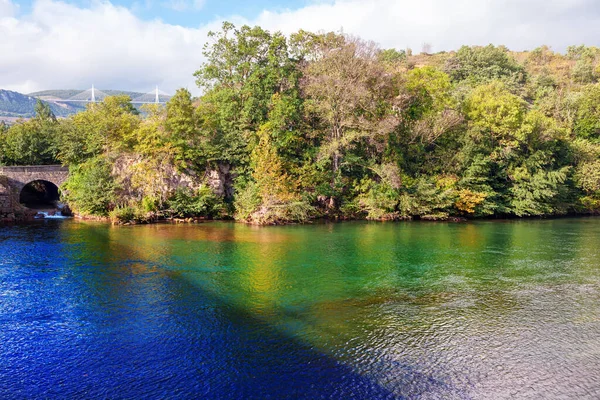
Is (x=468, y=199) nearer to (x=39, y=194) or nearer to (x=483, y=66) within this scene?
(x=39, y=194)

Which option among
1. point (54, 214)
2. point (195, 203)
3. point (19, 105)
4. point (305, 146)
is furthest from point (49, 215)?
point (19, 105)

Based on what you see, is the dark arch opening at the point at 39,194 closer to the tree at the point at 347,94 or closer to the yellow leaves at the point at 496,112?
the tree at the point at 347,94

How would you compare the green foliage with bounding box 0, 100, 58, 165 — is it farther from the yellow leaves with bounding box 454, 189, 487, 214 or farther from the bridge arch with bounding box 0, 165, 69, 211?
the yellow leaves with bounding box 454, 189, 487, 214

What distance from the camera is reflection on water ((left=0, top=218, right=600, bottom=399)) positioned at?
40.8ft

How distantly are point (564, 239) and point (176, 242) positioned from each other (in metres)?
30.6

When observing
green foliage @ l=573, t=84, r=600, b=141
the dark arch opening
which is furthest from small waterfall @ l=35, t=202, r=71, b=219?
green foliage @ l=573, t=84, r=600, b=141

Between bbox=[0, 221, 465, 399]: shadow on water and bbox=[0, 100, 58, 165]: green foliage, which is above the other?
bbox=[0, 100, 58, 165]: green foliage

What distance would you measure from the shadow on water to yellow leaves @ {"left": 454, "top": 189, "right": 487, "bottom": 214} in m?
32.4

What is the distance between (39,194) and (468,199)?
51131 millimetres

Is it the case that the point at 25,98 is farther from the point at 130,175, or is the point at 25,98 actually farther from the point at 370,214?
the point at 370,214

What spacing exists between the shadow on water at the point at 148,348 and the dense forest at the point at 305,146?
65.5ft

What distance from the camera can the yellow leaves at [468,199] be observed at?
44156 millimetres

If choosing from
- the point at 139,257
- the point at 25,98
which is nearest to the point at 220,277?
the point at 139,257

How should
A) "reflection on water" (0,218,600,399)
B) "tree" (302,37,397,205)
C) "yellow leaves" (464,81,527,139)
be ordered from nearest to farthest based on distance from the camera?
"reflection on water" (0,218,600,399) < "tree" (302,37,397,205) < "yellow leaves" (464,81,527,139)
